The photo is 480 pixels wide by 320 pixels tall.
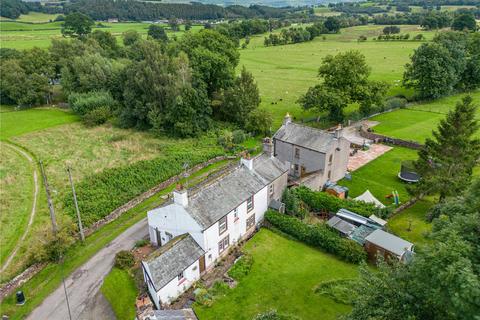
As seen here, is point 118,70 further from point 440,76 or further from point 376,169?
point 440,76

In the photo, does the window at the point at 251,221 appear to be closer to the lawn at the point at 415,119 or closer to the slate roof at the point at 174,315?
the slate roof at the point at 174,315

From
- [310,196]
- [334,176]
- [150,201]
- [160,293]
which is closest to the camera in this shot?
[160,293]

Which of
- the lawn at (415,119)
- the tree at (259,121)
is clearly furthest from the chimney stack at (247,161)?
the lawn at (415,119)

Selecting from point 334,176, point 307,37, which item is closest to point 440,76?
point 334,176

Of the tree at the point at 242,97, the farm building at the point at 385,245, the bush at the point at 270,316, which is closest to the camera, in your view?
the bush at the point at 270,316

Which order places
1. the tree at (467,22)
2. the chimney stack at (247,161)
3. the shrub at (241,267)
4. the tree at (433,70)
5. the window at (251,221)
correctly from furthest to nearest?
the tree at (467,22) < the tree at (433,70) < the chimney stack at (247,161) < the window at (251,221) < the shrub at (241,267)

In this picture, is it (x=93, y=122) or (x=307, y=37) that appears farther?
(x=307, y=37)

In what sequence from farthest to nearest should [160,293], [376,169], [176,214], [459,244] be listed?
[376,169], [176,214], [160,293], [459,244]

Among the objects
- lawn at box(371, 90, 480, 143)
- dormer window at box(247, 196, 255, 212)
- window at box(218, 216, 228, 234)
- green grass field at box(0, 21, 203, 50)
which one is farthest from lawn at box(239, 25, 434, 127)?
green grass field at box(0, 21, 203, 50)
